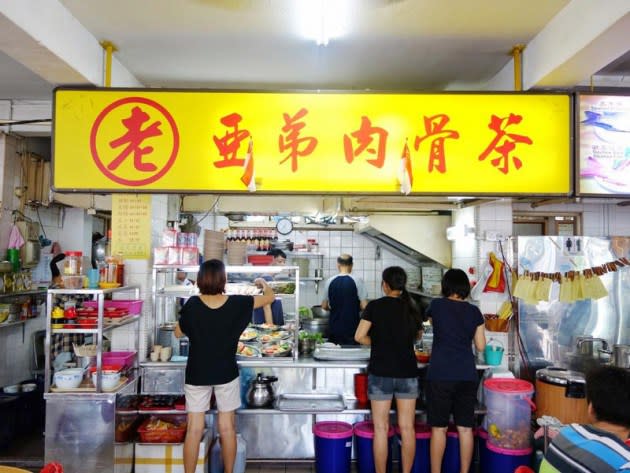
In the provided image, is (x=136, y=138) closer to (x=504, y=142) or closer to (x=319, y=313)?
(x=504, y=142)

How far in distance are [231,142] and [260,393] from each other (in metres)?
2.32

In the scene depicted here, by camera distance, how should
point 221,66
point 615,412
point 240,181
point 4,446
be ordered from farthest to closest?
1. point 4,446
2. point 221,66
3. point 240,181
4. point 615,412

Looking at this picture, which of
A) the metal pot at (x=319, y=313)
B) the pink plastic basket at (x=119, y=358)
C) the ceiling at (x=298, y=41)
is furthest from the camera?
the metal pot at (x=319, y=313)

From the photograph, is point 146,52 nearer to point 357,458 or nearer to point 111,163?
point 111,163

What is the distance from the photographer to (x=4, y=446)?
4.49 m

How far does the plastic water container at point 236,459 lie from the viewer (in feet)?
12.7

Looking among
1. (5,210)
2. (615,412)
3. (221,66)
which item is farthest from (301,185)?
(5,210)

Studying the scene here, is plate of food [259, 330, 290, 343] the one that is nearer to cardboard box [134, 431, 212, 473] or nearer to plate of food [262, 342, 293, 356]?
plate of food [262, 342, 293, 356]

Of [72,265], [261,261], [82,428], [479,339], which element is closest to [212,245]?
[261,261]

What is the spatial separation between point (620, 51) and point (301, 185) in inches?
71.3

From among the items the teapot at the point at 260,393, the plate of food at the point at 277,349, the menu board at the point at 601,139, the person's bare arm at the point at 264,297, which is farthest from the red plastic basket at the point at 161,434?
the menu board at the point at 601,139

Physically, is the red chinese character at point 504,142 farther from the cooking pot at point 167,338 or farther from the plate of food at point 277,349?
the cooking pot at point 167,338

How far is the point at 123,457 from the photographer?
372cm

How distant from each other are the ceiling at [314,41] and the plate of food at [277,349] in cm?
228
